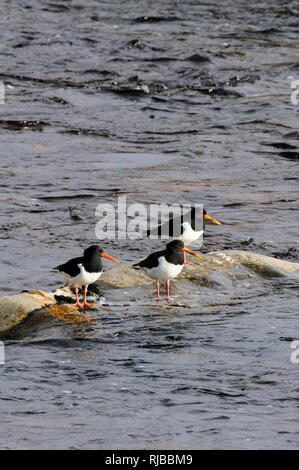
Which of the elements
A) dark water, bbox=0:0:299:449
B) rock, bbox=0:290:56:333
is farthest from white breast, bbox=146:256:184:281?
rock, bbox=0:290:56:333

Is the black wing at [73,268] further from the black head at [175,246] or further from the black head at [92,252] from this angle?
the black head at [175,246]

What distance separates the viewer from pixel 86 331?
363 inches

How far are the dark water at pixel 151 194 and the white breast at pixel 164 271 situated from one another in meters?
0.35

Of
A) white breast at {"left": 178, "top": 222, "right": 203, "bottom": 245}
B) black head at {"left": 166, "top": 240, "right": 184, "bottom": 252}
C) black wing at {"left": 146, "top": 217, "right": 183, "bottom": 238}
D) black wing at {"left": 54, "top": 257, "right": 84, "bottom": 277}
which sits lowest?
black wing at {"left": 54, "top": 257, "right": 84, "bottom": 277}

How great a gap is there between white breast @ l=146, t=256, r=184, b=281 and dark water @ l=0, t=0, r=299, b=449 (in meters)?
0.35

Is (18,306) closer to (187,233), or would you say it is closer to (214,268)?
(214,268)

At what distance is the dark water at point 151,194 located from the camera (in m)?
7.71

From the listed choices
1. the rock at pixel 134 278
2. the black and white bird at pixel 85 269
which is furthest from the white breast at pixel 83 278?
the rock at pixel 134 278

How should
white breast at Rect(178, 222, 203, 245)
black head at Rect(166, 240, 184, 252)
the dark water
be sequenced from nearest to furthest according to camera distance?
the dark water
black head at Rect(166, 240, 184, 252)
white breast at Rect(178, 222, 203, 245)

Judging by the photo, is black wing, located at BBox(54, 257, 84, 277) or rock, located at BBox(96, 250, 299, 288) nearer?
black wing, located at BBox(54, 257, 84, 277)

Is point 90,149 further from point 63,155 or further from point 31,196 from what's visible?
point 31,196

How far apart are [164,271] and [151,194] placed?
193 inches

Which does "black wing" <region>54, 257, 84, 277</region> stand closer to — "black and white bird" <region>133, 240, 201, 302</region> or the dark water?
the dark water

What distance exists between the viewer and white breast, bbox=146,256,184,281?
992cm
